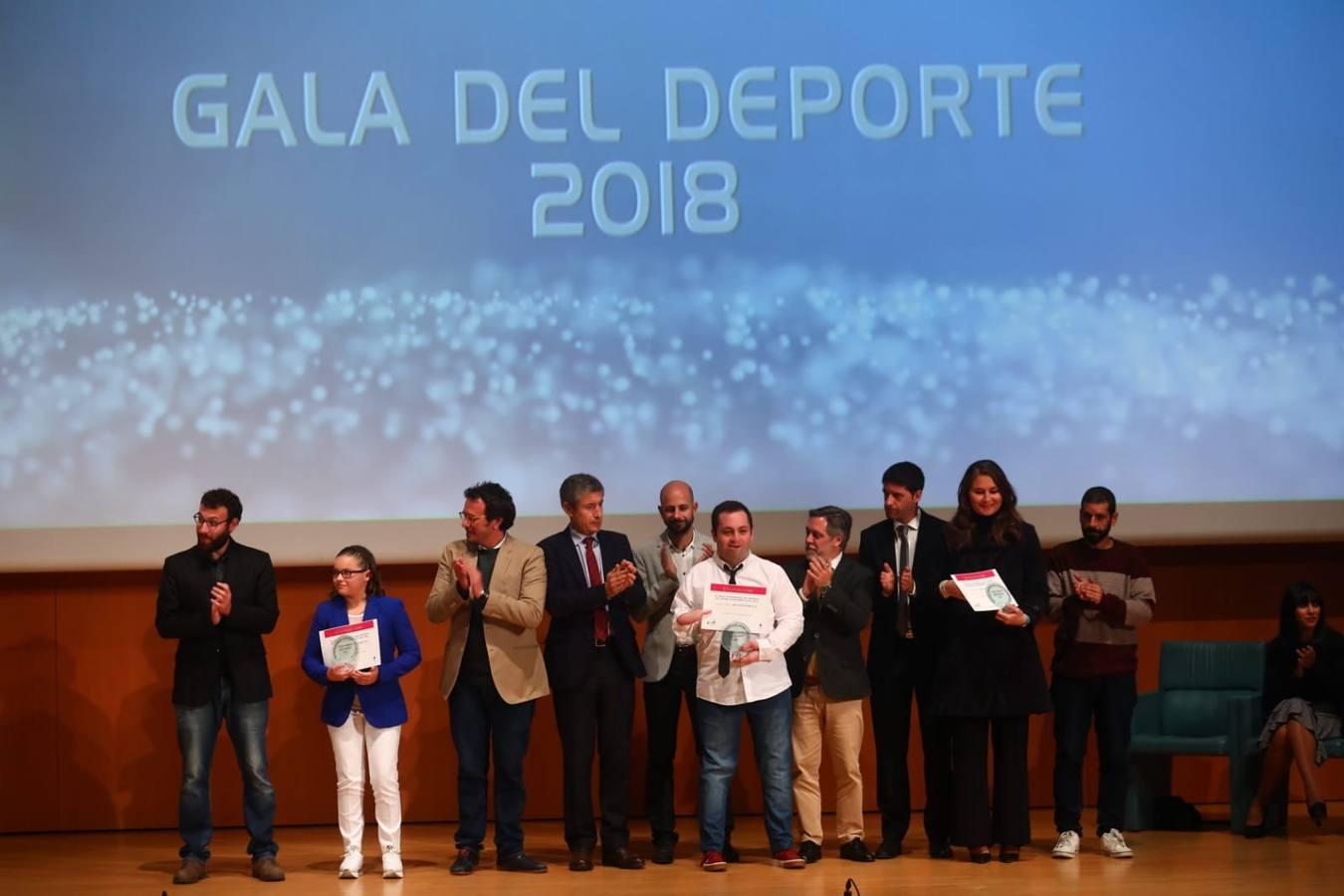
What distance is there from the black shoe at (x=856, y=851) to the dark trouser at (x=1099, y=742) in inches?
29.5

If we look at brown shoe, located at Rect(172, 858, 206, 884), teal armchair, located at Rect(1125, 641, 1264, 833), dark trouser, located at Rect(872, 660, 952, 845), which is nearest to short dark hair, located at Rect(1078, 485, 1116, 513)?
dark trouser, located at Rect(872, 660, 952, 845)

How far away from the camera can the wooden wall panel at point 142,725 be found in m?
7.40

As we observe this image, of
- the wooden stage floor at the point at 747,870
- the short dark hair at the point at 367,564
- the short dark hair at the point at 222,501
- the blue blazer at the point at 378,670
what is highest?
the short dark hair at the point at 222,501

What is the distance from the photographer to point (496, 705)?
620cm

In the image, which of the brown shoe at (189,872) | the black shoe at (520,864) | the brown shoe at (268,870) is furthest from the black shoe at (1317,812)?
the brown shoe at (189,872)

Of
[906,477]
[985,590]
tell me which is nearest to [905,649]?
[985,590]

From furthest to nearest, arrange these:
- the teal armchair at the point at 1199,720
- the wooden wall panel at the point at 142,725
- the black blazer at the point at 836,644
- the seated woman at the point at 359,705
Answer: the wooden wall panel at the point at 142,725 < the teal armchair at the point at 1199,720 < the black blazer at the point at 836,644 < the seated woman at the point at 359,705

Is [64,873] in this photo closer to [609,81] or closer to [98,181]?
[98,181]

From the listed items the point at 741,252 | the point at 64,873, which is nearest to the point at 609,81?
the point at 741,252

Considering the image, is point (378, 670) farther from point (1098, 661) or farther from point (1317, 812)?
point (1317, 812)

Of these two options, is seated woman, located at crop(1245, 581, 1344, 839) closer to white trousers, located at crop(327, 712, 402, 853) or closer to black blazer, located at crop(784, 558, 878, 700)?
black blazer, located at crop(784, 558, 878, 700)

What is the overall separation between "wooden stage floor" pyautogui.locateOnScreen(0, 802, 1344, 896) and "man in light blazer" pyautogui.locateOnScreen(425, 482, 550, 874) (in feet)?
0.63

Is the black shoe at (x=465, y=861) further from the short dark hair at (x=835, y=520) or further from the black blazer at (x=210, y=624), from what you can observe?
the short dark hair at (x=835, y=520)

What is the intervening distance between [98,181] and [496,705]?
3092 millimetres
